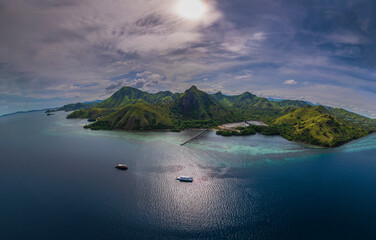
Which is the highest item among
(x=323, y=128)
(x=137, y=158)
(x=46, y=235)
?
(x=323, y=128)

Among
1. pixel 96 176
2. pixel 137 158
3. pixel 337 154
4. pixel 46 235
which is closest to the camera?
pixel 46 235

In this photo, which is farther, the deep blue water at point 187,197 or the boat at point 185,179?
the boat at point 185,179

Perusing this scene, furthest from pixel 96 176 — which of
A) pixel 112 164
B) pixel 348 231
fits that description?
pixel 348 231

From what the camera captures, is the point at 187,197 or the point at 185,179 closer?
the point at 187,197

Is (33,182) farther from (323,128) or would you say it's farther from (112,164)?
(323,128)

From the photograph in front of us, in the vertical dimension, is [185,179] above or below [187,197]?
above

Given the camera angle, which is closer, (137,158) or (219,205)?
(219,205)

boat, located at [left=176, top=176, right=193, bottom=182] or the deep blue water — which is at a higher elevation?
boat, located at [left=176, top=176, right=193, bottom=182]

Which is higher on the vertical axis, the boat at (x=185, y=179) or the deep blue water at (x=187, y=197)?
the boat at (x=185, y=179)
